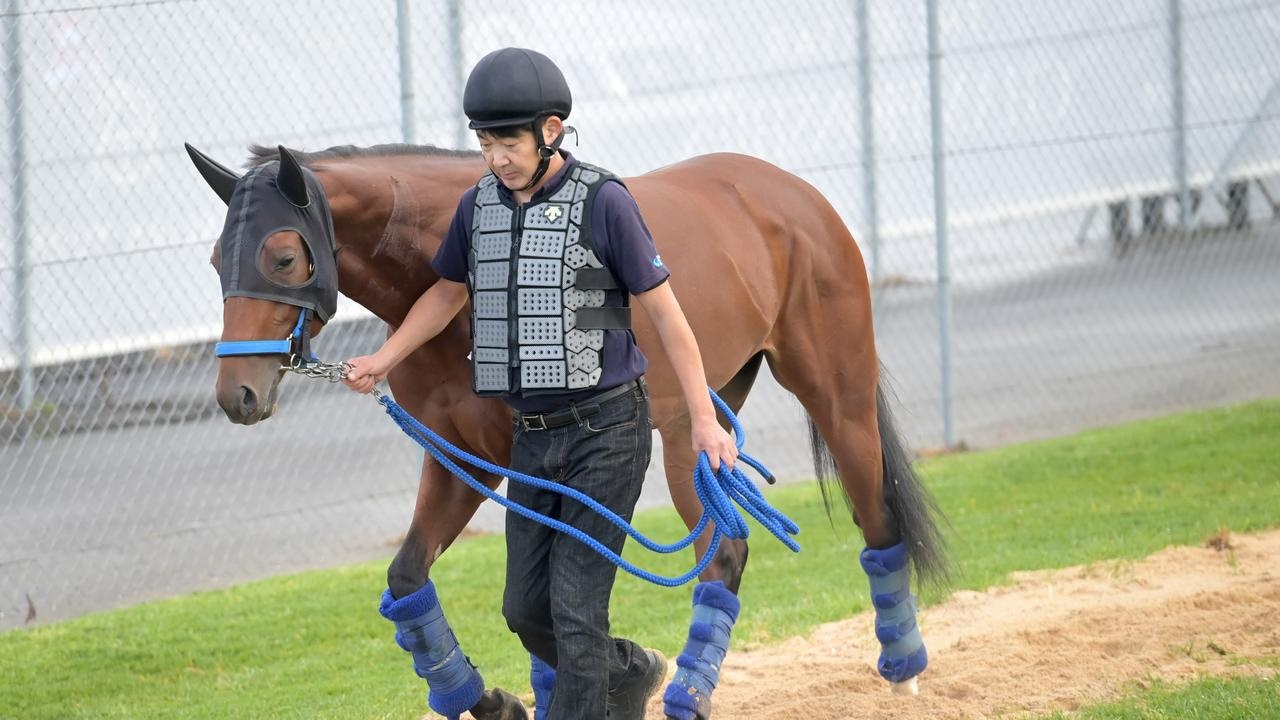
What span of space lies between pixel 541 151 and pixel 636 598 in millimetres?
3751

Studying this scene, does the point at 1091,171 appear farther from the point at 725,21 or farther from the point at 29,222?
the point at 29,222

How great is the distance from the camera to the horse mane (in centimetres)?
386

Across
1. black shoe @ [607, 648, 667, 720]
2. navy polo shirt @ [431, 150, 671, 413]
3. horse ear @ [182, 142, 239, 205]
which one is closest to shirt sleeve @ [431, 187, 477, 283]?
navy polo shirt @ [431, 150, 671, 413]

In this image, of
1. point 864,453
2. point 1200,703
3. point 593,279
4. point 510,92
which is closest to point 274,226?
point 510,92

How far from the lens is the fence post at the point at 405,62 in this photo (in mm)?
7410

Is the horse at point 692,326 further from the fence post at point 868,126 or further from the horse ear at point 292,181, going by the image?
the fence post at point 868,126

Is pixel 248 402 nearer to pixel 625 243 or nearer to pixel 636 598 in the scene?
pixel 625 243

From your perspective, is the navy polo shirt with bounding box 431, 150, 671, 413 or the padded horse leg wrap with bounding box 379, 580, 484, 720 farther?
the padded horse leg wrap with bounding box 379, 580, 484, 720

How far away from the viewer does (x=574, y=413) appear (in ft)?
11.6

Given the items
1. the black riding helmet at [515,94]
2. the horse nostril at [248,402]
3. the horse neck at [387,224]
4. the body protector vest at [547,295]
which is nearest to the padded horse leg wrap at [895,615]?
the body protector vest at [547,295]

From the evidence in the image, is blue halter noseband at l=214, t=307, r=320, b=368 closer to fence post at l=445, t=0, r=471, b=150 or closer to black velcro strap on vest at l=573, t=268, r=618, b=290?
black velcro strap on vest at l=573, t=268, r=618, b=290

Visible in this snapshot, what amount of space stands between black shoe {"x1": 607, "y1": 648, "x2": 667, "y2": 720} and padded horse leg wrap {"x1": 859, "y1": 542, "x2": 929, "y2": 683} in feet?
3.74

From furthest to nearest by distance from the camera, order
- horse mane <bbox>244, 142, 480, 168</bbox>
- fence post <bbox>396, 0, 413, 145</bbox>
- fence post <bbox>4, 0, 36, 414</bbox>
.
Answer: fence post <bbox>396, 0, 413, 145</bbox>, fence post <bbox>4, 0, 36, 414</bbox>, horse mane <bbox>244, 142, 480, 168</bbox>

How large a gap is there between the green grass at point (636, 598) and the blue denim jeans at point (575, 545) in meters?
1.55
